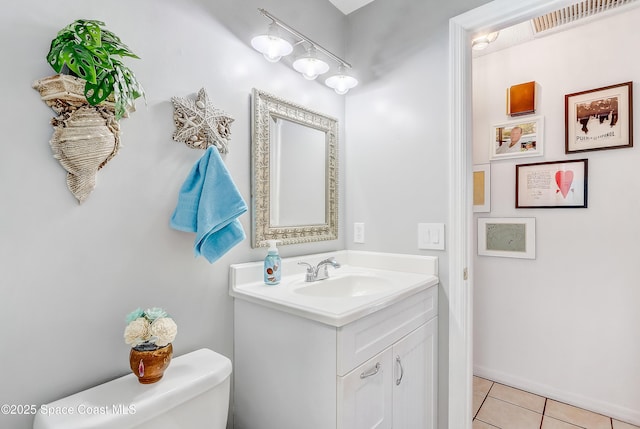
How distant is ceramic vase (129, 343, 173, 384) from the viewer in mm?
872

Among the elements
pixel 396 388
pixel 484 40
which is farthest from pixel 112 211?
pixel 484 40

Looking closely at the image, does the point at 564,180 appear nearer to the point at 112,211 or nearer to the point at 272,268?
the point at 272,268

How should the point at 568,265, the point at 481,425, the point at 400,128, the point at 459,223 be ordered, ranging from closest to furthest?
the point at 459,223
the point at 400,128
the point at 481,425
the point at 568,265

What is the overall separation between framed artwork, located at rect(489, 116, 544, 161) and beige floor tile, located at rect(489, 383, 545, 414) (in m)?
1.69

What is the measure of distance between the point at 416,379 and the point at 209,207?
1161mm

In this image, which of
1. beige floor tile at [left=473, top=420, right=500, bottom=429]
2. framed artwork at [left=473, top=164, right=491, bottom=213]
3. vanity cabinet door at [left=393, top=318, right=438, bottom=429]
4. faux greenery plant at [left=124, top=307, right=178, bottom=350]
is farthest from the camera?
framed artwork at [left=473, top=164, right=491, bottom=213]

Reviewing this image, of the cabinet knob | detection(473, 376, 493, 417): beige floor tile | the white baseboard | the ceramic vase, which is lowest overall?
detection(473, 376, 493, 417): beige floor tile

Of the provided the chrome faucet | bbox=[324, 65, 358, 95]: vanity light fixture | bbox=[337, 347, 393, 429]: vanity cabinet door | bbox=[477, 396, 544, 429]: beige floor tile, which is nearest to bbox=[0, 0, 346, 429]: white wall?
the chrome faucet

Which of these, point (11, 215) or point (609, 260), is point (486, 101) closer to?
point (609, 260)

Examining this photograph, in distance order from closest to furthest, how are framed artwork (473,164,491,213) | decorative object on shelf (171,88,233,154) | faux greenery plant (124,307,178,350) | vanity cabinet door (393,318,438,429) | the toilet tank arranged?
the toilet tank → faux greenery plant (124,307,178,350) → decorative object on shelf (171,88,233,154) → vanity cabinet door (393,318,438,429) → framed artwork (473,164,491,213)

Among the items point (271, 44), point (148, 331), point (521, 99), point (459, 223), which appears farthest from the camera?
point (521, 99)

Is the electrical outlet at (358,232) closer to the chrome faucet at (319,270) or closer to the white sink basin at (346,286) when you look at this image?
the white sink basin at (346,286)

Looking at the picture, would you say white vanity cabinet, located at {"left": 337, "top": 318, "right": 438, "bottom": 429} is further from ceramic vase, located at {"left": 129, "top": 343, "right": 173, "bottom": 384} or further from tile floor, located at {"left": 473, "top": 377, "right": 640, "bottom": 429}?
tile floor, located at {"left": 473, "top": 377, "right": 640, "bottom": 429}

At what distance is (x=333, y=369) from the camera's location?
955 mm
